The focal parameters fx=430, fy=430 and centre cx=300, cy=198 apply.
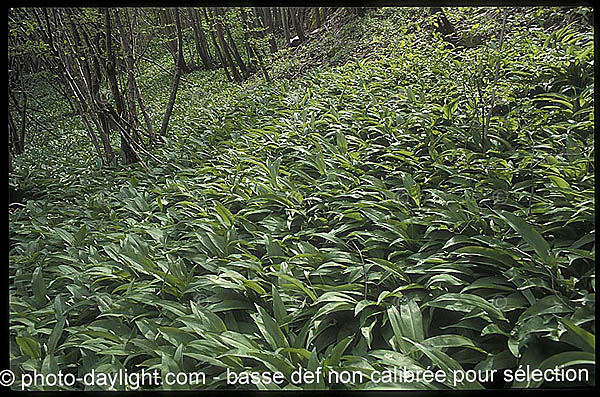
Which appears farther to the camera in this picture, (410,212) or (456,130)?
(456,130)

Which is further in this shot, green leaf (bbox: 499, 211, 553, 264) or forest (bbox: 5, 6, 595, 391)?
green leaf (bbox: 499, 211, 553, 264)

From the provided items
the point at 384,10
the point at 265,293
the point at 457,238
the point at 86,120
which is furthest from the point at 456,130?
→ the point at 384,10

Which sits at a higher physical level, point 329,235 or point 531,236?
point 531,236

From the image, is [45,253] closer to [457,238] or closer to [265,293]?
[265,293]

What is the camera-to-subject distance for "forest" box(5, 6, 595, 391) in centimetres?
131

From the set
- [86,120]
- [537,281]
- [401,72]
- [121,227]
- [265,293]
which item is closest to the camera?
[537,281]

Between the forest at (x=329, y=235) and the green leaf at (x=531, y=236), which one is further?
the green leaf at (x=531, y=236)

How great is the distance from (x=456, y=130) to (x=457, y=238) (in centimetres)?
120

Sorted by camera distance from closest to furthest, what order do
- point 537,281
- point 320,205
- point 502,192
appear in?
point 537,281, point 502,192, point 320,205

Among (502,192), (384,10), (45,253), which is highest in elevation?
(384,10)

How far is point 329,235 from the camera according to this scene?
1.89 metres

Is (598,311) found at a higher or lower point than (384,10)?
lower

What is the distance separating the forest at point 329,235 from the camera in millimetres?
1309

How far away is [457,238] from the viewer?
1681mm
